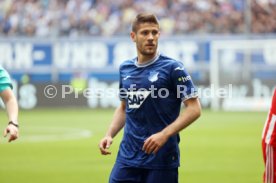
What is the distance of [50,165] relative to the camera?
515 inches

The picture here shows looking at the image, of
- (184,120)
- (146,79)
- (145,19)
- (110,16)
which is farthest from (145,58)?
(110,16)

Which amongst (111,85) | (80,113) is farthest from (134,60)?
(111,85)

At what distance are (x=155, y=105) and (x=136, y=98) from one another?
0.19 meters

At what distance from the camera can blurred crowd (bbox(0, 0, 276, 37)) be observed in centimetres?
2809

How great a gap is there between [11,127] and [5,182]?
5.63 metres

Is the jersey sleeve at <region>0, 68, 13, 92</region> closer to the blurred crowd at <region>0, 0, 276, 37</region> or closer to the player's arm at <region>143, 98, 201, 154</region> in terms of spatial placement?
the player's arm at <region>143, 98, 201, 154</region>

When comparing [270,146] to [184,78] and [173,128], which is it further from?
[184,78]

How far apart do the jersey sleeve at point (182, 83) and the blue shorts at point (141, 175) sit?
2.13 ft

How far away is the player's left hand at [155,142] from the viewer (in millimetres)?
5863

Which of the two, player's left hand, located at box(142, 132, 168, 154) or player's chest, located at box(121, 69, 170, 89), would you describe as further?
player's chest, located at box(121, 69, 170, 89)

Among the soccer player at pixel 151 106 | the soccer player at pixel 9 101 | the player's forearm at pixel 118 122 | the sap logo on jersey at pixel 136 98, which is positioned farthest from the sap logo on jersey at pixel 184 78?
the soccer player at pixel 9 101

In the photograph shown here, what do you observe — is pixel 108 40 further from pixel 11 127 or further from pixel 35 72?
pixel 11 127

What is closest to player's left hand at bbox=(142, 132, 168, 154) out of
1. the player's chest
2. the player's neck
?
the player's chest

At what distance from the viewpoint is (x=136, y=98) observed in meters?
6.36
